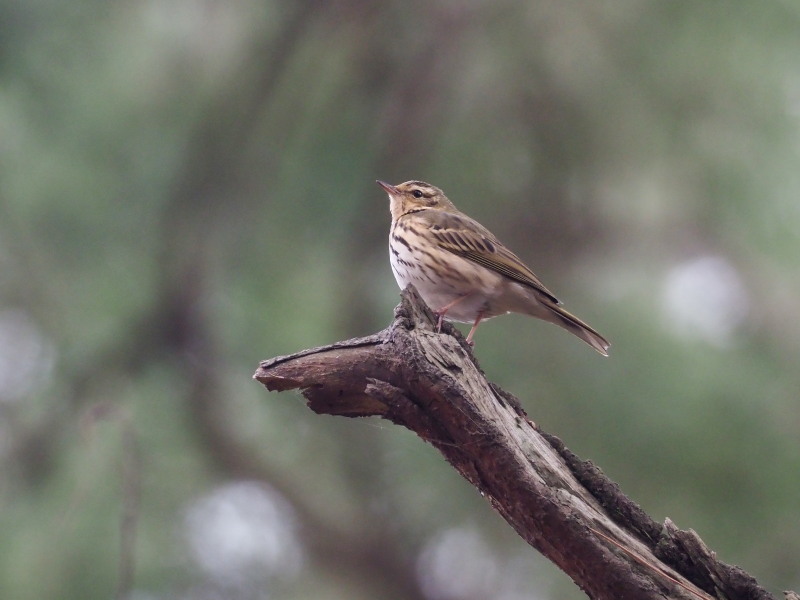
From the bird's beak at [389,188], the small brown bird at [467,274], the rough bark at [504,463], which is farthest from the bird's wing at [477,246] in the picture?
the rough bark at [504,463]

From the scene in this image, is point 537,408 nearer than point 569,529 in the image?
No

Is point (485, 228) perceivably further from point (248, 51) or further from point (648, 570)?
point (648, 570)

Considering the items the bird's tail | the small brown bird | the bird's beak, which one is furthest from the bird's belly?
the bird's beak

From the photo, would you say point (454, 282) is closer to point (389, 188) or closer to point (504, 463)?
point (389, 188)

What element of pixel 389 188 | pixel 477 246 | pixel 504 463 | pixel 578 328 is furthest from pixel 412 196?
pixel 504 463

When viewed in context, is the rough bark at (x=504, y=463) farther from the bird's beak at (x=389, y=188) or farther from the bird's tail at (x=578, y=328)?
A: the bird's beak at (x=389, y=188)

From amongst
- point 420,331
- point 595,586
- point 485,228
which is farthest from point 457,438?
point 485,228

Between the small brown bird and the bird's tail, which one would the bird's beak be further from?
the bird's tail
